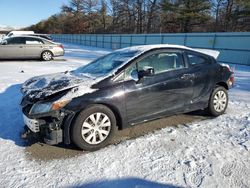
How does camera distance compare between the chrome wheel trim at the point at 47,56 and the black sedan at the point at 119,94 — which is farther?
the chrome wheel trim at the point at 47,56

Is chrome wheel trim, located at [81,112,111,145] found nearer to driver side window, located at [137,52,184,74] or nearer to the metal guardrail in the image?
driver side window, located at [137,52,184,74]

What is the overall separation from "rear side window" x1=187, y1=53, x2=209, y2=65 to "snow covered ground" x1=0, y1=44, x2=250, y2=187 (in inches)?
46.9

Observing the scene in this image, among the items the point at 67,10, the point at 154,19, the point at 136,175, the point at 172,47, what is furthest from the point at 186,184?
the point at 67,10

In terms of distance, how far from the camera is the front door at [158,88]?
4.43m

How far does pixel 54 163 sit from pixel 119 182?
1.01 m

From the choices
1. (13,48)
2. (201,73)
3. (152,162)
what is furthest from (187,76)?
(13,48)

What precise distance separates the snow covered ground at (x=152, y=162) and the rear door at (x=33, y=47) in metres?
11.6

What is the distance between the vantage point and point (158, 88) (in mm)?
4648

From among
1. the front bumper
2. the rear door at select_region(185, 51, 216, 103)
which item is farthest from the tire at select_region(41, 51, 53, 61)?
the front bumper

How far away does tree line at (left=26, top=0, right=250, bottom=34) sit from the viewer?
3559cm

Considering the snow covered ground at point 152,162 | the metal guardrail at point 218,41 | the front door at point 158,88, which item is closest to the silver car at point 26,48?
the metal guardrail at point 218,41

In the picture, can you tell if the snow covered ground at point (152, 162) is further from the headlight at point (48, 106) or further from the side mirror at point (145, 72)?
the side mirror at point (145, 72)

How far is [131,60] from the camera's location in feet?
14.9

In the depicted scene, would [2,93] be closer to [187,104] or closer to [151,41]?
[187,104]
